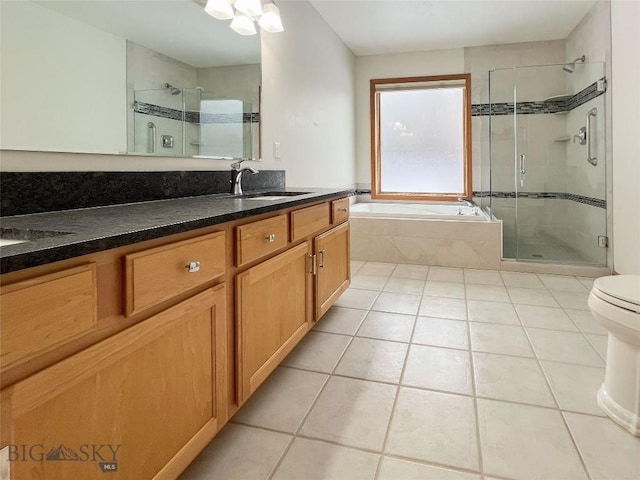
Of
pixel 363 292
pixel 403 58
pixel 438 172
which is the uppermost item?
pixel 403 58

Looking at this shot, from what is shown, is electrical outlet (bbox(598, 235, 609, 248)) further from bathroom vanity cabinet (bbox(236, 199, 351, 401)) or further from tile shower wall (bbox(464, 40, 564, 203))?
bathroom vanity cabinet (bbox(236, 199, 351, 401))

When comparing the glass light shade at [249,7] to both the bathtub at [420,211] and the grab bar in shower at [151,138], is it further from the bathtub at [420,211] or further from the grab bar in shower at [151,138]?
the bathtub at [420,211]

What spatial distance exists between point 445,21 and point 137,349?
416 cm

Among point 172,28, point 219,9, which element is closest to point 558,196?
point 219,9

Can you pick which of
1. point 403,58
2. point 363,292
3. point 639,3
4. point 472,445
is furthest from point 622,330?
point 403,58

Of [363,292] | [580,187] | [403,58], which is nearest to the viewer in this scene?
[363,292]

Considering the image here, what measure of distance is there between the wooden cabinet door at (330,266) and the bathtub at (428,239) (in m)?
1.40

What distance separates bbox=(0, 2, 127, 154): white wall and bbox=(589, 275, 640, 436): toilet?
1.92 m

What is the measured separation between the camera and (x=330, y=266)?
243cm

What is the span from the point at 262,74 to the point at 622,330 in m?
2.32

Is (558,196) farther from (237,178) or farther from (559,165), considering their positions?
(237,178)

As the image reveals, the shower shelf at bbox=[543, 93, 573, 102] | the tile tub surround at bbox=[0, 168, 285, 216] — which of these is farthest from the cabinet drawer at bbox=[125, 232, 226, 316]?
the shower shelf at bbox=[543, 93, 573, 102]

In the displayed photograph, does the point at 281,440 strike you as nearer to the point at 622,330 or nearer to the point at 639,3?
the point at 622,330

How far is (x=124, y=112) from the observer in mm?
1662
